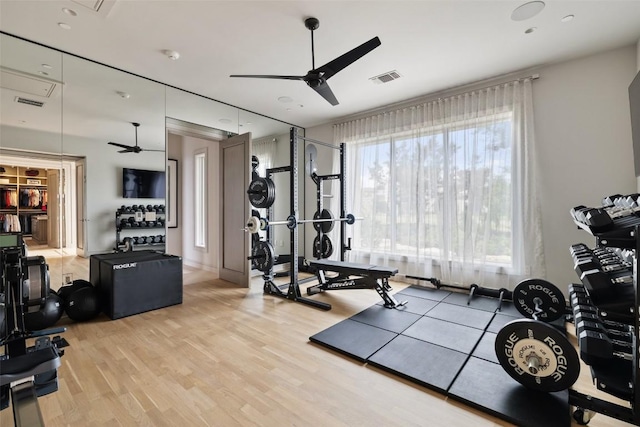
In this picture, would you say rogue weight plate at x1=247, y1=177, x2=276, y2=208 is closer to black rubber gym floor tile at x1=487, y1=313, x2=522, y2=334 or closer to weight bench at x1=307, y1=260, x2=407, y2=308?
weight bench at x1=307, y1=260, x2=407, y2=308

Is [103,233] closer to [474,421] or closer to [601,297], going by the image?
A: [474,421]

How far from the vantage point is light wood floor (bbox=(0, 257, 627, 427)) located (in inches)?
65.8

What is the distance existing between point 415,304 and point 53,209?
14.7 feet

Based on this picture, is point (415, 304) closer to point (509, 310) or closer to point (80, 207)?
point (509, 310)

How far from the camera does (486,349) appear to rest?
2457 mm

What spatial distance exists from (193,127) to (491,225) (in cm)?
453

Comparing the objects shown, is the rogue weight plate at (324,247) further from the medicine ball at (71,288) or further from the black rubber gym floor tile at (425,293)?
the medicine ball at (71,288)

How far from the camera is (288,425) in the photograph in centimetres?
161

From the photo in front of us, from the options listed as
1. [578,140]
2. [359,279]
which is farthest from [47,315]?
[578,140]

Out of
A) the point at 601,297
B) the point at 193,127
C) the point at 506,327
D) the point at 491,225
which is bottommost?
the point at 506,327

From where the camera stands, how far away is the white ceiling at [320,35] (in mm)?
2492

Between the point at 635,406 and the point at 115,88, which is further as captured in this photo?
the point at 115,88

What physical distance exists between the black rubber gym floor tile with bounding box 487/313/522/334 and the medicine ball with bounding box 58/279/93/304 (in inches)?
169

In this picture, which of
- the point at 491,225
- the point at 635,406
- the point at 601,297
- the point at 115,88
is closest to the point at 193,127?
the point at 115,88
